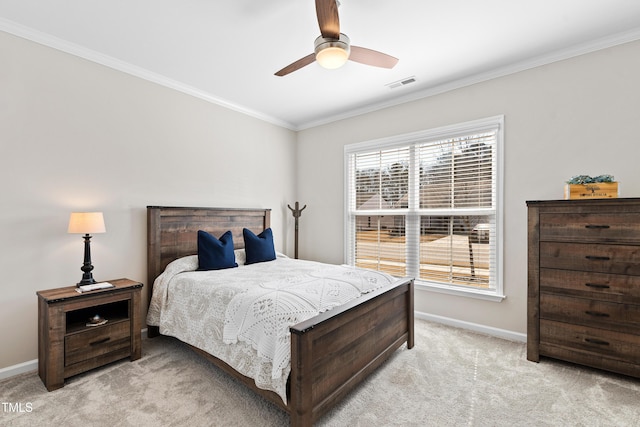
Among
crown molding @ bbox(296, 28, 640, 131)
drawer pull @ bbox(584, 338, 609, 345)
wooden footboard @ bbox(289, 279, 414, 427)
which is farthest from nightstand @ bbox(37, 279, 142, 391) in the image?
drawer pull @ bbox(584, 338, 609, 345)

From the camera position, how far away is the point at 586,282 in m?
2.39

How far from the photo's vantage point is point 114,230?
2945 mm

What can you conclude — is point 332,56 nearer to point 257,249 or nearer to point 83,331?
point 257,249

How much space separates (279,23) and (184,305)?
95.5 inches

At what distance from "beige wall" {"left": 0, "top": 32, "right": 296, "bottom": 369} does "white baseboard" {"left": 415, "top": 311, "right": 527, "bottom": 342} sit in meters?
2.92

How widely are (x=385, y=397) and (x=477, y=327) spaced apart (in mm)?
1684

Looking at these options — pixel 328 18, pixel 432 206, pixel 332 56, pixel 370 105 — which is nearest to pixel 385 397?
pixel 432 206

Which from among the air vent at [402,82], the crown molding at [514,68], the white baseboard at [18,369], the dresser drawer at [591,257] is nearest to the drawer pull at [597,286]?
the dresser drawer at [591,257]

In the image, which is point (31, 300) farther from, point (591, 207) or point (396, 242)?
point (591, 207)

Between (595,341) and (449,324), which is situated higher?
(595,341)

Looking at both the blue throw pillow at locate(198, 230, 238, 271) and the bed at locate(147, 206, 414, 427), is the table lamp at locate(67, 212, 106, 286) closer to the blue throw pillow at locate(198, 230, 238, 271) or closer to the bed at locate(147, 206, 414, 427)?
the bed at locate(147, 206, 414, 427)

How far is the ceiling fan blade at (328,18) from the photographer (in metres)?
1.73

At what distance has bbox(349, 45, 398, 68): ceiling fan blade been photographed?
2.19m

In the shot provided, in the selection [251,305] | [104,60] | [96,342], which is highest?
[104,60]
